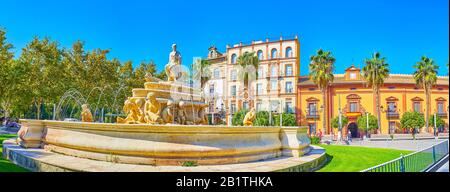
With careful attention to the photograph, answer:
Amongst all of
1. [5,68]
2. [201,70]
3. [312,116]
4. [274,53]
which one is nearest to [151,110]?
[5,68]

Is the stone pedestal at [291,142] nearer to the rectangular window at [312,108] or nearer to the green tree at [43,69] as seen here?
the green tree at [43,69]

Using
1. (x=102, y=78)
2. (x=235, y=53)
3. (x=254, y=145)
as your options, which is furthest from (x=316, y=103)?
(x=254, y=145)

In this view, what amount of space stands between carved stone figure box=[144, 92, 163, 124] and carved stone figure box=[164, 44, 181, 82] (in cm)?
219

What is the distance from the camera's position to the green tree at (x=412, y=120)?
36.8 metres

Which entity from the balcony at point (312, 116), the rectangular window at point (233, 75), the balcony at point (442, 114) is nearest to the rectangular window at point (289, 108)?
the balcony at point (312, 116)

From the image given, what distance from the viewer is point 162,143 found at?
6426 mm

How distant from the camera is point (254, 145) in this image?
7422 mm

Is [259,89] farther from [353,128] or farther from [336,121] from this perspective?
[353,128]

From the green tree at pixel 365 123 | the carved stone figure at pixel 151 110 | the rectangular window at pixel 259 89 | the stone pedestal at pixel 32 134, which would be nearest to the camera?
the stone pedestal at pixel 32 134

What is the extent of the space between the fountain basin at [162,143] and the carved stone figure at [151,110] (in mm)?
2580

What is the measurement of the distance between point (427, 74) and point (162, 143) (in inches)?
1594

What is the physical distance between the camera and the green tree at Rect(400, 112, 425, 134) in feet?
121
